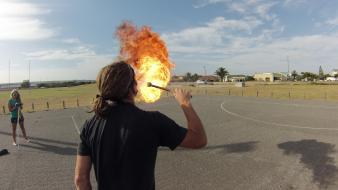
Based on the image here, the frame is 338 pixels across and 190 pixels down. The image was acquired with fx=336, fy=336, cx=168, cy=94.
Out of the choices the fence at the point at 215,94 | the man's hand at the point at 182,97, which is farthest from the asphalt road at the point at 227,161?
the fence at the point at 215,94

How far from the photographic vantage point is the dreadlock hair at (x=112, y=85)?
2537mm

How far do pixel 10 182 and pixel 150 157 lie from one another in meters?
7.02

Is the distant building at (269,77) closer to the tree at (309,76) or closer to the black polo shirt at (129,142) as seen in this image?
the tree at (309,76)

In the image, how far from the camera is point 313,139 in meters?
12.9

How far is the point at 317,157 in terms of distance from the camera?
1010 cm

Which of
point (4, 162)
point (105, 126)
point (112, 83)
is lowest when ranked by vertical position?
point (4, 162)

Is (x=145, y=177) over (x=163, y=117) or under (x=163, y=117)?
under

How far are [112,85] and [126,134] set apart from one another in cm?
38

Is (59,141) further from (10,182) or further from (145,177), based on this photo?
(145,177)

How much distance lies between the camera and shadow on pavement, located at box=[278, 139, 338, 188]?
8.19 metres

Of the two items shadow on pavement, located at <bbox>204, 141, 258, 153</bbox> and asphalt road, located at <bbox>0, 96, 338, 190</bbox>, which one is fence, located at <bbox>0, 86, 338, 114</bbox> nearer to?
asphalt road, located at <bbox>0, 96, 338, 190</bbox>

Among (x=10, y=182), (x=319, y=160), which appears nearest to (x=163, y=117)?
(x=10, y=182)

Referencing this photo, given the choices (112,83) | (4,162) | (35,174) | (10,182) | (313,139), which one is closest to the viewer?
(112,83)

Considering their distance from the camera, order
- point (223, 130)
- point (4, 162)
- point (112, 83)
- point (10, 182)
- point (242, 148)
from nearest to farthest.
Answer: point (112, 83) → point (10, 182) → point (4, 162) → point (242, 148) → point (223, 130)
